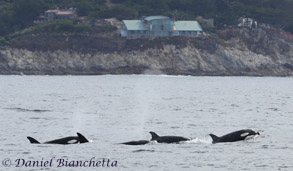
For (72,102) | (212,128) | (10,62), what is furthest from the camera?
(10,62)

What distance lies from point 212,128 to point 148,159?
15.9 metres

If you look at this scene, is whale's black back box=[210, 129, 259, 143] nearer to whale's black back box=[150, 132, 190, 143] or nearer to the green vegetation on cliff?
whale's black back box=[150, 132, 190, 143]

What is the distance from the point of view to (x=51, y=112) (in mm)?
65688

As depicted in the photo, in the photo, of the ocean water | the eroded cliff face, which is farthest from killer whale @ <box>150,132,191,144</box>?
the eroded cliff face

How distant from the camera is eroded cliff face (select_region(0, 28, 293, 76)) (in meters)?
174

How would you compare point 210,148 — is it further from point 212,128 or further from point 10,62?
point 10,62

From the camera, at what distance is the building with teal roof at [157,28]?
601 feet

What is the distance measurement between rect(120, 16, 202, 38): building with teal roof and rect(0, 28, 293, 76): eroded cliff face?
3.85 m

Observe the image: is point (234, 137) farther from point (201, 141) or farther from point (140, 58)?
point (140, 58)

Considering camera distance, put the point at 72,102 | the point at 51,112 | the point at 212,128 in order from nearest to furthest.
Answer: the point at 212,128 → the point at 51,112 → the point at 72,102

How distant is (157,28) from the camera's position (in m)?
185

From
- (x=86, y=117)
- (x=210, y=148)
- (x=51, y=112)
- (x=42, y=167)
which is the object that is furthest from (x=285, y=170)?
(x=51, y=112)

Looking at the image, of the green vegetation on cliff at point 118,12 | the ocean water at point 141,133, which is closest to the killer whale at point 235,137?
the ocean water at point 141,133

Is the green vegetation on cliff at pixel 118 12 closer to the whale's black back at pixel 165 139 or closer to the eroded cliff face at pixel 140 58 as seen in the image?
the eroded cliff face at pixel 140 58
